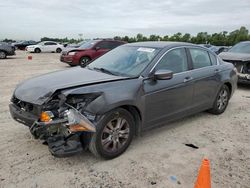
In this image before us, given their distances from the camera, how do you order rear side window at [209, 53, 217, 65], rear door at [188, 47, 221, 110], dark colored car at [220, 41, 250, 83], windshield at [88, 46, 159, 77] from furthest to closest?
1. dark colored car at [220, 41, 250, 83]
2. rear side window at [209, 53, 217, 65]
3. rear door at [188, 47, 221, 110]
4. windshield at [88, 46, 159, 77]

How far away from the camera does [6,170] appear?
3.27 metres

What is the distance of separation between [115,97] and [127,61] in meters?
1.12

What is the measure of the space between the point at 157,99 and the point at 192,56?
1390mm

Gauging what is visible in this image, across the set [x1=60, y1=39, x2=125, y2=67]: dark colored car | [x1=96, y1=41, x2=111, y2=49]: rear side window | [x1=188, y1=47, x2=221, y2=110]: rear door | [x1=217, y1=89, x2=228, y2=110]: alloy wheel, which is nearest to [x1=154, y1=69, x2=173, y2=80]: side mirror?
[x1=188, y1=47, x2=221, y2=110]: rear door

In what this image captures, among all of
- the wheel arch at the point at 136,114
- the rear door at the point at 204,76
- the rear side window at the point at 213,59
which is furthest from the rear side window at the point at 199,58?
the wheel arch at the point at 136,114

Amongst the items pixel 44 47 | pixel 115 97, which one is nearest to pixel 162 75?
pixel 115 97

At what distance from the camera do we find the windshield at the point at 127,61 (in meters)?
4.09

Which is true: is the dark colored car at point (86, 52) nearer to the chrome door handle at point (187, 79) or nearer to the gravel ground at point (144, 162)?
the gravel ground at point (144, 162)

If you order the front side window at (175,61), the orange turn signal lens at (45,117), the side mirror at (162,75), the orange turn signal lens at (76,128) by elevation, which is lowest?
the orange turn signal lens at (76,128)

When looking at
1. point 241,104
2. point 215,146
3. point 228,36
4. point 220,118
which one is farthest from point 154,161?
point 228,36

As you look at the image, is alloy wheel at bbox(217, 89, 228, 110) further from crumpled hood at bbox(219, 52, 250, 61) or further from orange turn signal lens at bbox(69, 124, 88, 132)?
orange turn signal lens at bbox(69, 124, 88, 132)

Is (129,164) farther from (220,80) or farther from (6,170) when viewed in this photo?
(220,80)

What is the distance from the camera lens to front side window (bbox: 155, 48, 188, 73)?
4.23 meters

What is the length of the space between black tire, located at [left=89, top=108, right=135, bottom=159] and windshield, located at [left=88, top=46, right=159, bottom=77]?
731mm
